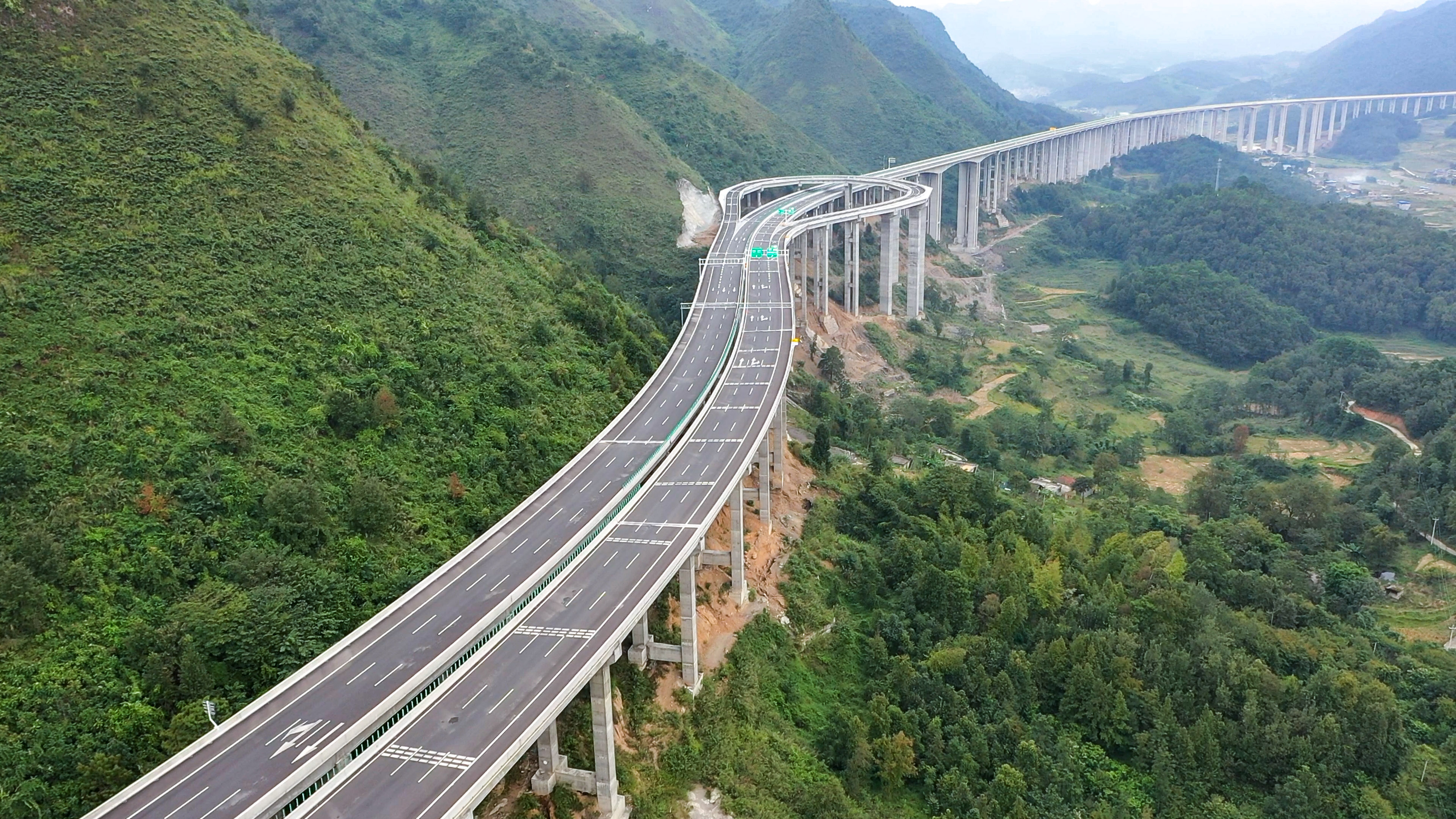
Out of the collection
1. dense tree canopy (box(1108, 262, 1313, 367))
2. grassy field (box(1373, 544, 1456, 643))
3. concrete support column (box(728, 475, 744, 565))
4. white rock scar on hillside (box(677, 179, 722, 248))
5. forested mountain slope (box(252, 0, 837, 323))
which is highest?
forested mountain slope (box(252, 0, 837, 323))

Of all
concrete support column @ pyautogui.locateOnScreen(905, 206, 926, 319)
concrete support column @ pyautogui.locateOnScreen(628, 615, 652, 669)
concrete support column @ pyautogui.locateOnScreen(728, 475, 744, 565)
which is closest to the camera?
concrete support column @ pyautogui.locateOnScreen(628, 615, 652, 669)

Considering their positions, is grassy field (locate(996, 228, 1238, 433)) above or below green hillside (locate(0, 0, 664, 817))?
below

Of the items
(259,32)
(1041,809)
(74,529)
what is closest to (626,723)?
(1041,809)

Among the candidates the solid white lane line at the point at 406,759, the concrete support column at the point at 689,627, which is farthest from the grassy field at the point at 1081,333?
the solid white lane line at the point at 406,759

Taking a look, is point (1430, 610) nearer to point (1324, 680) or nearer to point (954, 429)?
point (1324, 680)

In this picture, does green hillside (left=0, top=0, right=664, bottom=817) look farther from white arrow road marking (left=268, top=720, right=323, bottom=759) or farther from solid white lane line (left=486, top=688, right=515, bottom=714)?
solid white lane line (left=486, top=688, right=515, bottom=714)

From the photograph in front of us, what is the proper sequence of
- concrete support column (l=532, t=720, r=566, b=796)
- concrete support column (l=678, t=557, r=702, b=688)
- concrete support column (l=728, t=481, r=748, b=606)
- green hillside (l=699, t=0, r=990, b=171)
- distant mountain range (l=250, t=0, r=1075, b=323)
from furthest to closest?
green hillside (l=699, t=0, r=990, b=171) → distant mountain range (l=250, t=0, r=1075, b=323) → concrete support column (l=728, t=481, r=748, b=606) → concrete support column (l=678, t=557, r=702, b=688) → concrete support column (l=532, t=720, r=566, b=796)

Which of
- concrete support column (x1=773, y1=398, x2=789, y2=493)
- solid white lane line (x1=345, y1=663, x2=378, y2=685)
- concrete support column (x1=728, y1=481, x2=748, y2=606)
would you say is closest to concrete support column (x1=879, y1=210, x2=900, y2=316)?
concrete support column (x1=773, y1=398, x2=789, y2=493)

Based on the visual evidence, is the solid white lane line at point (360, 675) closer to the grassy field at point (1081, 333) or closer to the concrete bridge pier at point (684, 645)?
the concrete bridge pier at point (684, 645)

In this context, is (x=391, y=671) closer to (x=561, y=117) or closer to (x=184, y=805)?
(x=184, y=805)
